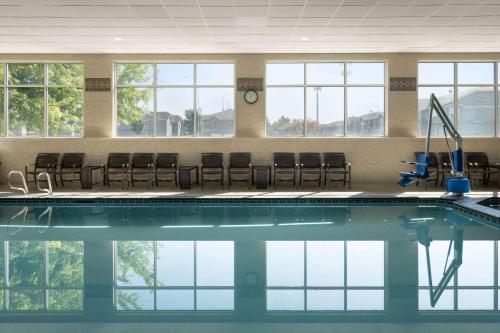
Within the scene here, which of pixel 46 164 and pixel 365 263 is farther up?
pixel 46 164

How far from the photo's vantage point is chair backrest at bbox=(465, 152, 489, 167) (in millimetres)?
10523

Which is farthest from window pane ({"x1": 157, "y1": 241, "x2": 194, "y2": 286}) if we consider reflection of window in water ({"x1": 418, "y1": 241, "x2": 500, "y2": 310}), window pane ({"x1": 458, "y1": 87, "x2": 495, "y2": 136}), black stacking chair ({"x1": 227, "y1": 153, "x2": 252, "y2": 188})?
window pane ({"x1": 458, "y1": 87, "x2": 495, "y2": 136})

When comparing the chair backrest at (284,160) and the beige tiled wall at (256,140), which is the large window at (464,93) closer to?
the beige tiled wall at (256,140)

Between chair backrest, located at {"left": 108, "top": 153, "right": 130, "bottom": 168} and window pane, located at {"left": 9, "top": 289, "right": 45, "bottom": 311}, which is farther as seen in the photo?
chair backrest, located at {"left": 108, "top": 153, "right": 130, "bottom": 168}

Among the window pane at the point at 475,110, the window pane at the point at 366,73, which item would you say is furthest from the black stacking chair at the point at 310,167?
the window pane at the point at 475,110

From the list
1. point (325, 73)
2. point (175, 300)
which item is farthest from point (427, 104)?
point (175, 300)

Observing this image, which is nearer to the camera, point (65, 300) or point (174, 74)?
point (65, 300)

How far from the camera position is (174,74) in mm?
11297

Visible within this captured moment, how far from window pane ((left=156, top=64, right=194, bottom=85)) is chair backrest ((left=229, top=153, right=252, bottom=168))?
2.03 meters

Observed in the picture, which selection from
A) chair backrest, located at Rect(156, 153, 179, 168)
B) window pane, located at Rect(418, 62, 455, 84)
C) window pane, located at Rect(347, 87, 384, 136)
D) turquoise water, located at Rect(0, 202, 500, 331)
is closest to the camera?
turquoise water, located at Rect(0, 202, 500, 331)

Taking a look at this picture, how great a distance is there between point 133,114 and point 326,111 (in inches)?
169

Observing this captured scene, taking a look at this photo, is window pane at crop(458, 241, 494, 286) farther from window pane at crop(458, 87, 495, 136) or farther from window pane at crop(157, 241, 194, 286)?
window pane at crop(458, 87, 495, 136)

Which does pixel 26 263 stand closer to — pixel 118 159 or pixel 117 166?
pixel 117 166

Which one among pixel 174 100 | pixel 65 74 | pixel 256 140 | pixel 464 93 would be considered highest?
pixel 65 74
